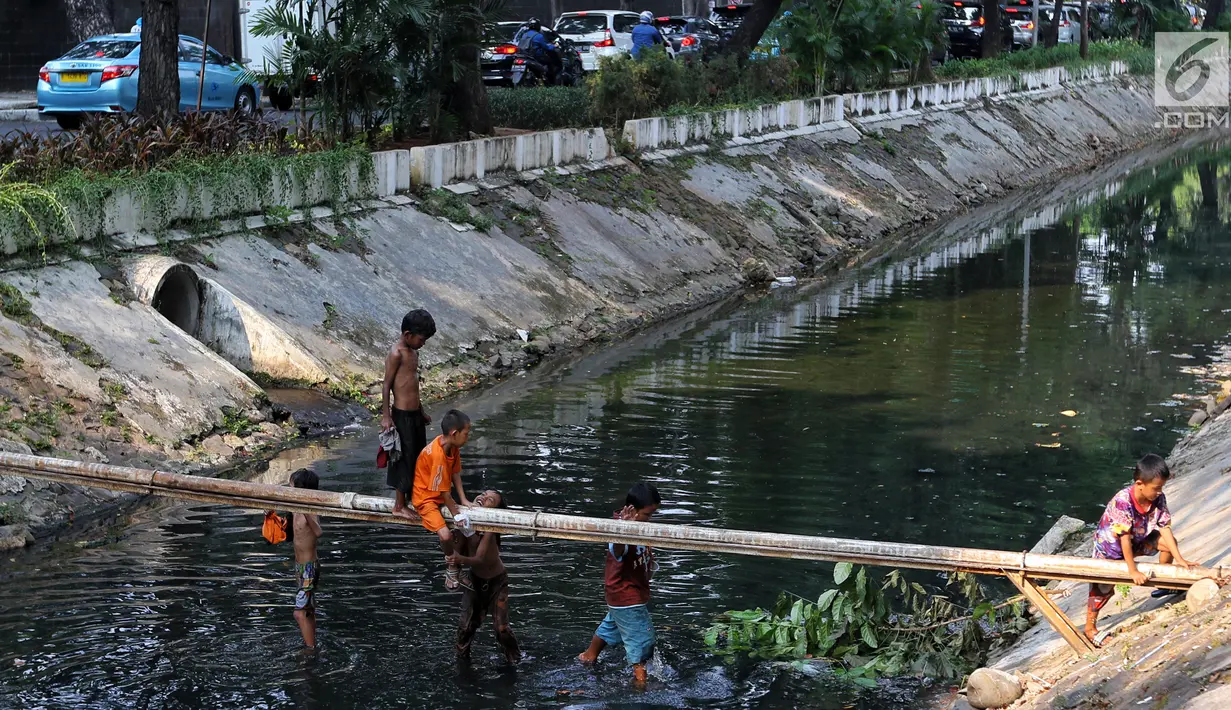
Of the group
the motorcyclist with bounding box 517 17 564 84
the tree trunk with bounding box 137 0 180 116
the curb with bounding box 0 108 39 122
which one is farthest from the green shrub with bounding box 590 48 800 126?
the curb with bounding box 0 108 39 122

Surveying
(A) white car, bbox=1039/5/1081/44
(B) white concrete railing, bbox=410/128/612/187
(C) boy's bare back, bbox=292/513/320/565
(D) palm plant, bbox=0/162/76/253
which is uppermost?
(A) white car, bbox=1039/5/1081/44

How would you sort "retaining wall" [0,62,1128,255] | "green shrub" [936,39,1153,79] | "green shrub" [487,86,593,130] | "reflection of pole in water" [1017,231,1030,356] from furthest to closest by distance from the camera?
"green shrub" [936,39,1153,79] → "green shrub" [487,86,593,130] → "reflection of pole in water" [1017,231,1030,356] → "retaining wall" [0,62,1128,255]

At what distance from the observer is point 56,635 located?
364 inches

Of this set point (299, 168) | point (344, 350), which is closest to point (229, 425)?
point (344, 350)

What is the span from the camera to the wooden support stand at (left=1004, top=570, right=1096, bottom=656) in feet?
25.5

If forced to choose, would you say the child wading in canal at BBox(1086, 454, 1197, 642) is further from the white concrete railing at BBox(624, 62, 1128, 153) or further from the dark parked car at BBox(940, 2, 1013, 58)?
the dark parked car at BBox(940, 2, 1013, 58)

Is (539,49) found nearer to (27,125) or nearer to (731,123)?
(731,123)

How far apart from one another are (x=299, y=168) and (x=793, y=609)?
10882 mm

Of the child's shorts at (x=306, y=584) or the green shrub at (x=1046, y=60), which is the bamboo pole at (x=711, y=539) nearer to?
the child's shorts at (x=306, y=584)

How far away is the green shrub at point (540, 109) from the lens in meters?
26.9

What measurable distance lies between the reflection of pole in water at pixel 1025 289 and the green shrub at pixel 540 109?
8.04 metres

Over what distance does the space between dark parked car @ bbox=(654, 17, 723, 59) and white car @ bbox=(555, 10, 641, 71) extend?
0.88m

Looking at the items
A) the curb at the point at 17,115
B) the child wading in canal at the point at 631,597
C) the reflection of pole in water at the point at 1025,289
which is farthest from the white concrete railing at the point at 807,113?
the child wading in canal at the point at 631,597

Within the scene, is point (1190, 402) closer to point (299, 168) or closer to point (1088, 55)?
point (299, 168)
